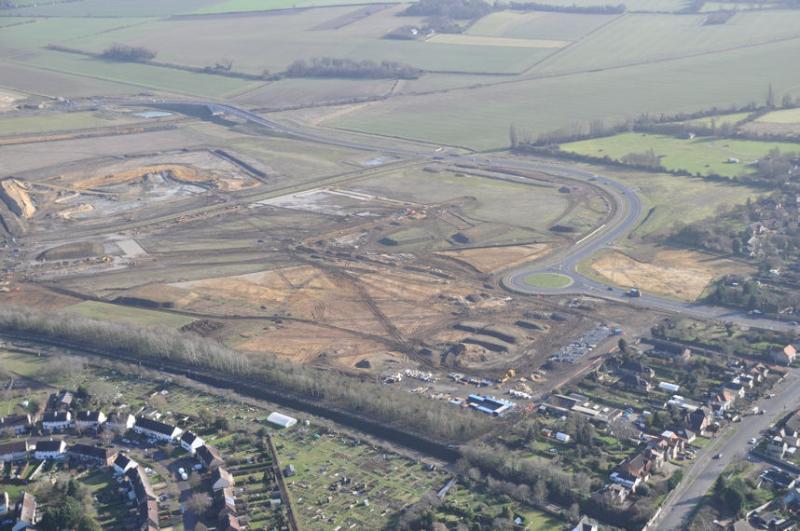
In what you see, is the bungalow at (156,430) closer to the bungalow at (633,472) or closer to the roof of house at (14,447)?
the roof of house at (14,447)

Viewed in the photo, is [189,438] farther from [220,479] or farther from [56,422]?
[56,422]

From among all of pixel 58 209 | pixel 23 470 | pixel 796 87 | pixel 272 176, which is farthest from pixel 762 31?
pixel 23 470

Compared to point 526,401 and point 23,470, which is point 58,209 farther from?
point 526,401

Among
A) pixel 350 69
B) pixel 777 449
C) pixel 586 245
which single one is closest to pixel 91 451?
pixel 777 449

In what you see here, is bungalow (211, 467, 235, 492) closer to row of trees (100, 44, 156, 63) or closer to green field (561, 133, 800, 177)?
green field (561, 133, 800, 177)

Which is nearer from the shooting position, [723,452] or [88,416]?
[723,452]

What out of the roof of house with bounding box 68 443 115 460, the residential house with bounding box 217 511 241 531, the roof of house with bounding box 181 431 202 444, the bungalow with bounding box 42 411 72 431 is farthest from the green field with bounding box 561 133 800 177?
the residential house with bounding box 217 511 241 531

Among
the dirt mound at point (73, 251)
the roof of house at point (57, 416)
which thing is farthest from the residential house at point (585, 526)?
the dirt mound at point (73, 251)
